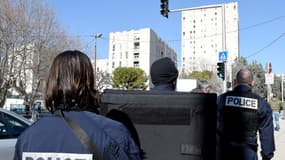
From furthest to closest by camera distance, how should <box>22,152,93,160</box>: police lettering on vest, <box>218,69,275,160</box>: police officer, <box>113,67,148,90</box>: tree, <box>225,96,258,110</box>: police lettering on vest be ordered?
<box>113,67,148,90</box>: tree → <box>225,96,258,110</box>: police lettering on vest → <box>218,69,275,160</box>: police officer → <box>22,152,93,160</box>: police lettering on vest

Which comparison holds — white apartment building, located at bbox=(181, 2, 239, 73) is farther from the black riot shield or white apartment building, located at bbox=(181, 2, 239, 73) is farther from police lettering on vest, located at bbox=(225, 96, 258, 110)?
the black riot shield

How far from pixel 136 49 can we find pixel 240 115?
100 metres

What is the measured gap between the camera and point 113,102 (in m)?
2.35

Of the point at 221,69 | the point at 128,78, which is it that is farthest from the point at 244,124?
the point at 128,78

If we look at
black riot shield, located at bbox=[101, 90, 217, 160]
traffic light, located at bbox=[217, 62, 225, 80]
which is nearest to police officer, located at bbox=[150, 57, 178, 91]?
black riot shield, located at bbox=[101, 90, 217, 160]

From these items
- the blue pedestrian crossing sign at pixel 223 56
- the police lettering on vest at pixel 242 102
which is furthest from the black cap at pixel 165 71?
the blue pedestrian crossing sign at pixel 223 56

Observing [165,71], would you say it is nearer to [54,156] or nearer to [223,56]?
[54,156]

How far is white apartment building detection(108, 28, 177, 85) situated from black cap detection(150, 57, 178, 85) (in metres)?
94.9

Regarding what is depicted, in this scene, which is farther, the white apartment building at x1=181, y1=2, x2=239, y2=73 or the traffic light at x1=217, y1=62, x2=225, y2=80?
the white apartment building at x1=181, y1=2, x2=239, y2=73

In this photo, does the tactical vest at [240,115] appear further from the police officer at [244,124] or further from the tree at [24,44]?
the tree at [24,44]

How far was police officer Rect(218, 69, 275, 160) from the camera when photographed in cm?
351

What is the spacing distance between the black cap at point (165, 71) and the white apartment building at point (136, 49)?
311ft

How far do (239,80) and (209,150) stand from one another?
72.6 inches

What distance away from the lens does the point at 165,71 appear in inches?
106
